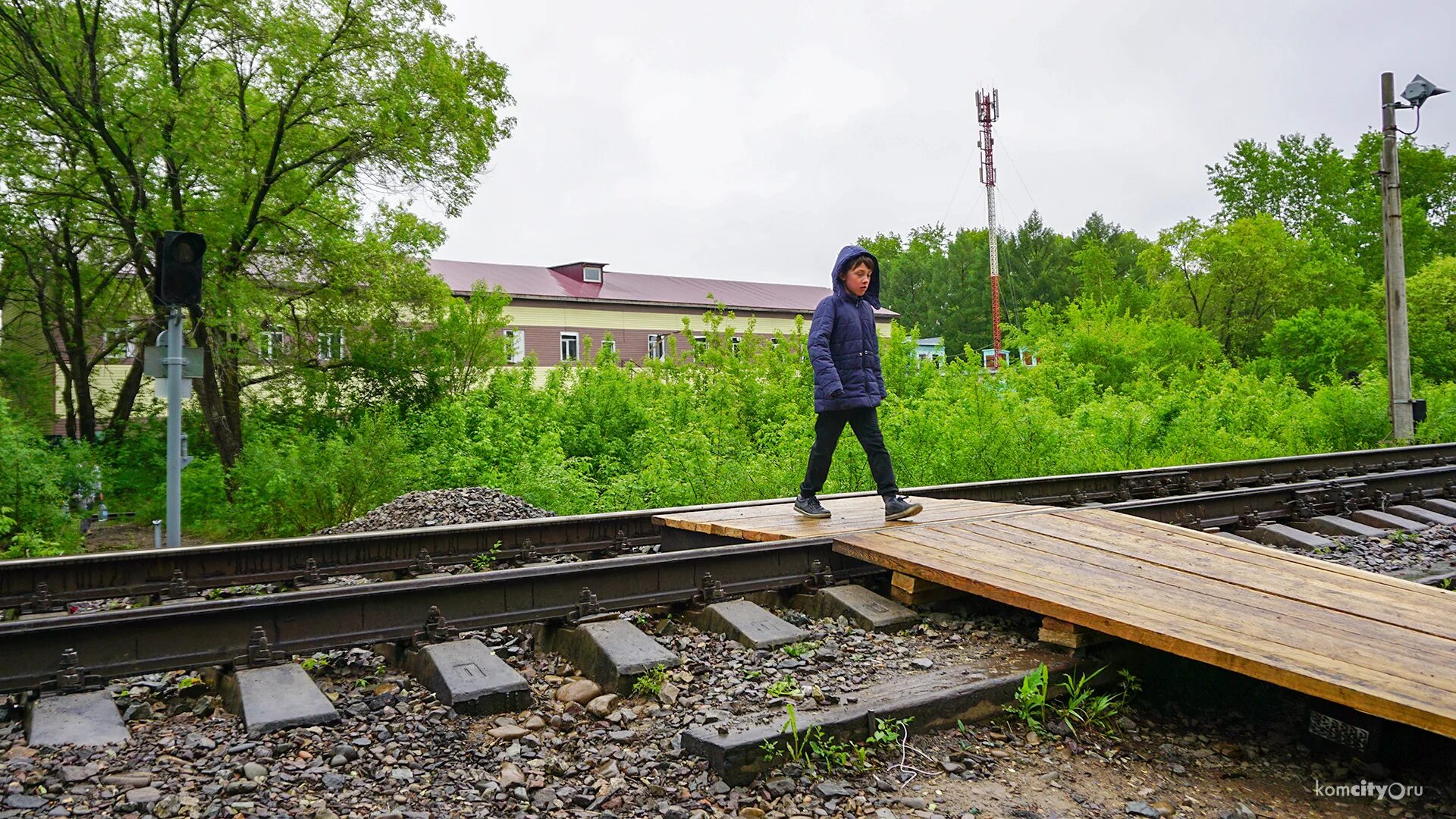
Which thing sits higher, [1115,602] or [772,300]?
[772,300]

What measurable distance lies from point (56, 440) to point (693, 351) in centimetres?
1407

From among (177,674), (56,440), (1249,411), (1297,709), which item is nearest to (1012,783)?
(1297,709)

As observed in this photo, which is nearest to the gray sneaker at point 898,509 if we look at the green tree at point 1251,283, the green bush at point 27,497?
the green bush at point 27,497

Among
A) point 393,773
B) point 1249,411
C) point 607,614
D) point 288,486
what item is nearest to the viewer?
point 393,773

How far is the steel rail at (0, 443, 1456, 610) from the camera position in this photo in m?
5.77

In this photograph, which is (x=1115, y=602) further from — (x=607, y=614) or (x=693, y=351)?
(x=693, y=351)

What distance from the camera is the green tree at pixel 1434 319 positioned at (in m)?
31.8

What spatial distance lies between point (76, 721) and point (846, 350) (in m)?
4.93

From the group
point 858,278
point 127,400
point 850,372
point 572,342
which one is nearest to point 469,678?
point 850,372

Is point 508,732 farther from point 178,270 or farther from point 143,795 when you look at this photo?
point 178,270

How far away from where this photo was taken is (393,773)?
3.35 meters

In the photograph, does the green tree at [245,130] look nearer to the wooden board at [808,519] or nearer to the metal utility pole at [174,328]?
the metal utility pole at [174,328]

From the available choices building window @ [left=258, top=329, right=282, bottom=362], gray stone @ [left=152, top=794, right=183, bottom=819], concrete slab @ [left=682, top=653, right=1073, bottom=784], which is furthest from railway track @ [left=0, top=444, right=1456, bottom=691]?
building window @ [left=258, top=329, right=282, bottom=362]

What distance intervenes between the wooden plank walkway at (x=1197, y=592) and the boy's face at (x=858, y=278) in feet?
5.55
